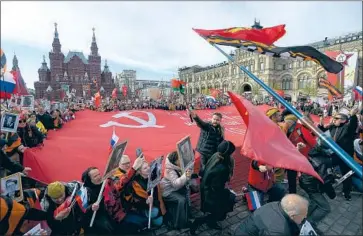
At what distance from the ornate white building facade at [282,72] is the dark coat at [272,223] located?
1637 inches

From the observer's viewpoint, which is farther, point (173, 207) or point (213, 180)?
point (173, 207)

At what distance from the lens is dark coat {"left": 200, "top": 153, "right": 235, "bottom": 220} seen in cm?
346

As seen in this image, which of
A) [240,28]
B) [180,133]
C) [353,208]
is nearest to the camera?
[353,208]

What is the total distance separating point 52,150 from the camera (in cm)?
525

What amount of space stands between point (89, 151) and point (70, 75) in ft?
203

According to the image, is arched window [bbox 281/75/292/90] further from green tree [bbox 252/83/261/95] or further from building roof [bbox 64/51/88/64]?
building roof [bbox 64/51/88/64]

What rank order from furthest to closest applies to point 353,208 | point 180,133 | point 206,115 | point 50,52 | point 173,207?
point 50,52, point 206,115, point 180,133, point 353,208, point 173,207

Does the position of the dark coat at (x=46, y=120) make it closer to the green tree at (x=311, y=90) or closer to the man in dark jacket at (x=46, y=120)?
the man in dark jacket at (x=46, y=120)

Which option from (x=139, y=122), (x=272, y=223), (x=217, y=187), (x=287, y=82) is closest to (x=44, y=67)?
(x=139, y=122)

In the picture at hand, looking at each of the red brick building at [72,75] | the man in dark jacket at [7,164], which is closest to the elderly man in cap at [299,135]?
the man in dark jacket at [7,164]

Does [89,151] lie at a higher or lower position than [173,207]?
higher

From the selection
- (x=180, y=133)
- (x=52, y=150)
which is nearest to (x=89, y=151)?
(x=52, y=150)

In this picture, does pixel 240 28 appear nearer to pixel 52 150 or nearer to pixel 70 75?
pixel 52 150

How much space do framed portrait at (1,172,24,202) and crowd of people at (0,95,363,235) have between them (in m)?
0.11
